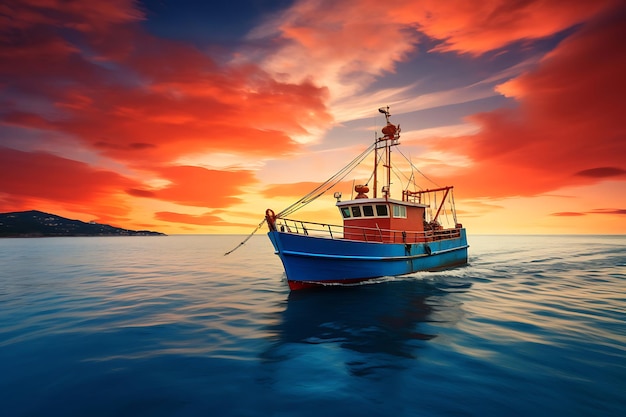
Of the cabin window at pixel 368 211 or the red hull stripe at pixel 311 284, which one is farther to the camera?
the cabin window at pixel 368 211

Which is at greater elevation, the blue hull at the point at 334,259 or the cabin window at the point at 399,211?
the cabin window at the point at 399,211

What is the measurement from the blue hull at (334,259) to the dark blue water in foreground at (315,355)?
4.07 ft

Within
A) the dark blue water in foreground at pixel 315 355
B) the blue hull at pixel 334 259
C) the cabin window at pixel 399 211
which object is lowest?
the dark blue water in foreground at pixel 315 355

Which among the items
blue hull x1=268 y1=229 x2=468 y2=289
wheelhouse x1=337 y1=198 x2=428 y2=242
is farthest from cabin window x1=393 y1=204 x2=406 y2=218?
blue hull x1=268 y1=229 x2=468 y2=289

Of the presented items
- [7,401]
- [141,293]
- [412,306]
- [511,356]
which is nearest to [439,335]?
[511,356]

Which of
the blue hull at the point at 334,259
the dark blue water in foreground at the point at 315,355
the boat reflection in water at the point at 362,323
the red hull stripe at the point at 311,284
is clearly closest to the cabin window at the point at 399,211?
the blue hull at the point at 334,259

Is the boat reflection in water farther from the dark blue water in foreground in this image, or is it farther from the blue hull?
the blue hull

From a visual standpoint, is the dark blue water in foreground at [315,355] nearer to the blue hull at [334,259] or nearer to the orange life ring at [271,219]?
the blue hull at [334,259]

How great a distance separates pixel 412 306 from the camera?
38.7ft

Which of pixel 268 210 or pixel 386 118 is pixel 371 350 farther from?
pixel 386 118

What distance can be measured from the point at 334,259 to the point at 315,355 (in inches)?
294

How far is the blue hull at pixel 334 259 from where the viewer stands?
44.9 feet

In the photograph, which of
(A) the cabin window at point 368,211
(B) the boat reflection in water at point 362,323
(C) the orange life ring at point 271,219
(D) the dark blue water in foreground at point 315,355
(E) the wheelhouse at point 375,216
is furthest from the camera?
(A) the cabin window at point 368,211

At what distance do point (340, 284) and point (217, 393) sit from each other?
33.6 feet
